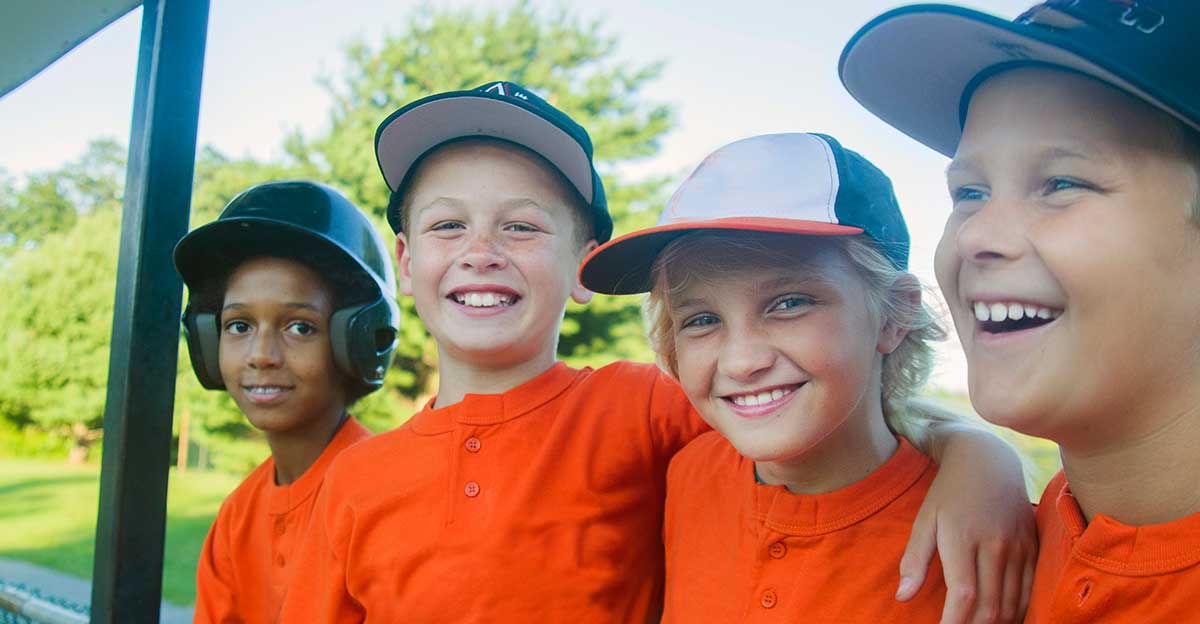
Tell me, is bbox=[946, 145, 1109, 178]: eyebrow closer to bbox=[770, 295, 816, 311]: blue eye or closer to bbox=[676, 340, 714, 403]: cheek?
bbox=[770, 295, 816, 311]: blue eye

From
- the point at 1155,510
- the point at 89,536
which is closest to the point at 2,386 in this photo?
the point at 89,536

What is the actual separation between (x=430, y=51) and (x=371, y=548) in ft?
50.4

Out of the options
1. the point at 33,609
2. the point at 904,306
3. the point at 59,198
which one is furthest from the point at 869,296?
the point at 59,198

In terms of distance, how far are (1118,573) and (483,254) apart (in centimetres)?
141

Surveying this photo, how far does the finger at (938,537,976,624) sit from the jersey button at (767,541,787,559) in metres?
0.31

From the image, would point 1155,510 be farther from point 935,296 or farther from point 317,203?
point 317,203

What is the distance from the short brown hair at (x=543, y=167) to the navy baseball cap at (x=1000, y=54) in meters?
0.87

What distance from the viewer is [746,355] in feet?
5.26

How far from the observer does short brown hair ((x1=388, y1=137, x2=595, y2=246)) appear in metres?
2.16

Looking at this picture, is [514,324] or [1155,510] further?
[514,324]

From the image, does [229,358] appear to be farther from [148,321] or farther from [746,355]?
[746,355]

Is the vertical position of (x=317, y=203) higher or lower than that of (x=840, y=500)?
higher

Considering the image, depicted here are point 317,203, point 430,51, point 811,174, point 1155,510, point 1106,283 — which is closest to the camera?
point 1106,283

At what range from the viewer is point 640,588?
6.59 feet
